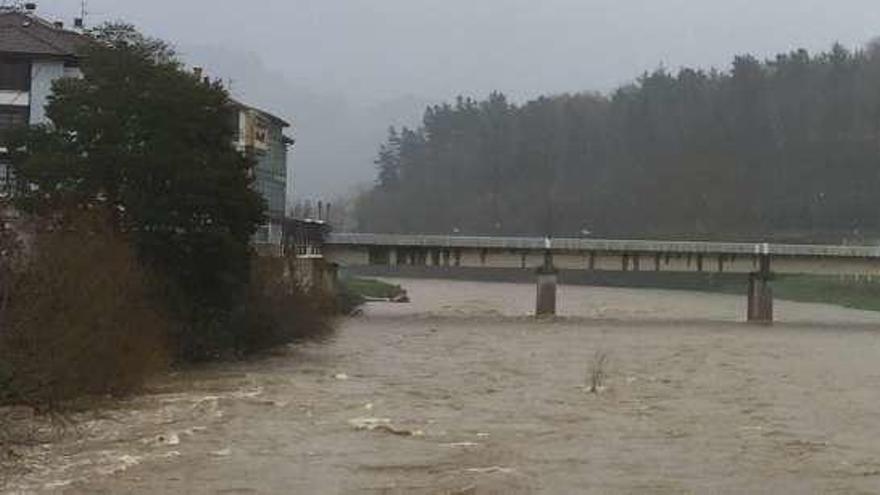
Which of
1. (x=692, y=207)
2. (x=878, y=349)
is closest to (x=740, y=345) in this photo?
(x=878, y=349)

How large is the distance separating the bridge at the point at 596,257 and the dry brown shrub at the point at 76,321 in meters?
56.3

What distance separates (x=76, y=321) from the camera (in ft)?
101

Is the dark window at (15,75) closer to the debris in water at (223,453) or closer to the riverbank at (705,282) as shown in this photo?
the debris in water at (223,453)

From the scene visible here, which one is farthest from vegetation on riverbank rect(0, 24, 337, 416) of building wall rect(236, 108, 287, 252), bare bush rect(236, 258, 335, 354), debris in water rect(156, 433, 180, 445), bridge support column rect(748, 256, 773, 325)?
bridge support column rect(748, 256, 773, 325)

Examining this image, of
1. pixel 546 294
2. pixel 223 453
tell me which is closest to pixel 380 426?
pixel 223 453

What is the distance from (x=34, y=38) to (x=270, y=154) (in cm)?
2933

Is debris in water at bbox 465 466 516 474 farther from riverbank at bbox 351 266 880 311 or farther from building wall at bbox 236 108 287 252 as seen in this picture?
riverbank at bbox 351 266 880 311

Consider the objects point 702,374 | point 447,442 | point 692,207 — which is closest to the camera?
point 447,442

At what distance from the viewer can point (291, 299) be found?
5412cm

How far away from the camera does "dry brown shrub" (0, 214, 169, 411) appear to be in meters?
27.6

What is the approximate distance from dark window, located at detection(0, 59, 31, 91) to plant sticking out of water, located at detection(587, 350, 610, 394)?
3130 cm

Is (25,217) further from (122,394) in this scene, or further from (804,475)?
(804,475)

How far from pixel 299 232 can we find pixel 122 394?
180 feet

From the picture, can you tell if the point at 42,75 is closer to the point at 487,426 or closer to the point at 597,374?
the point at 597,374
